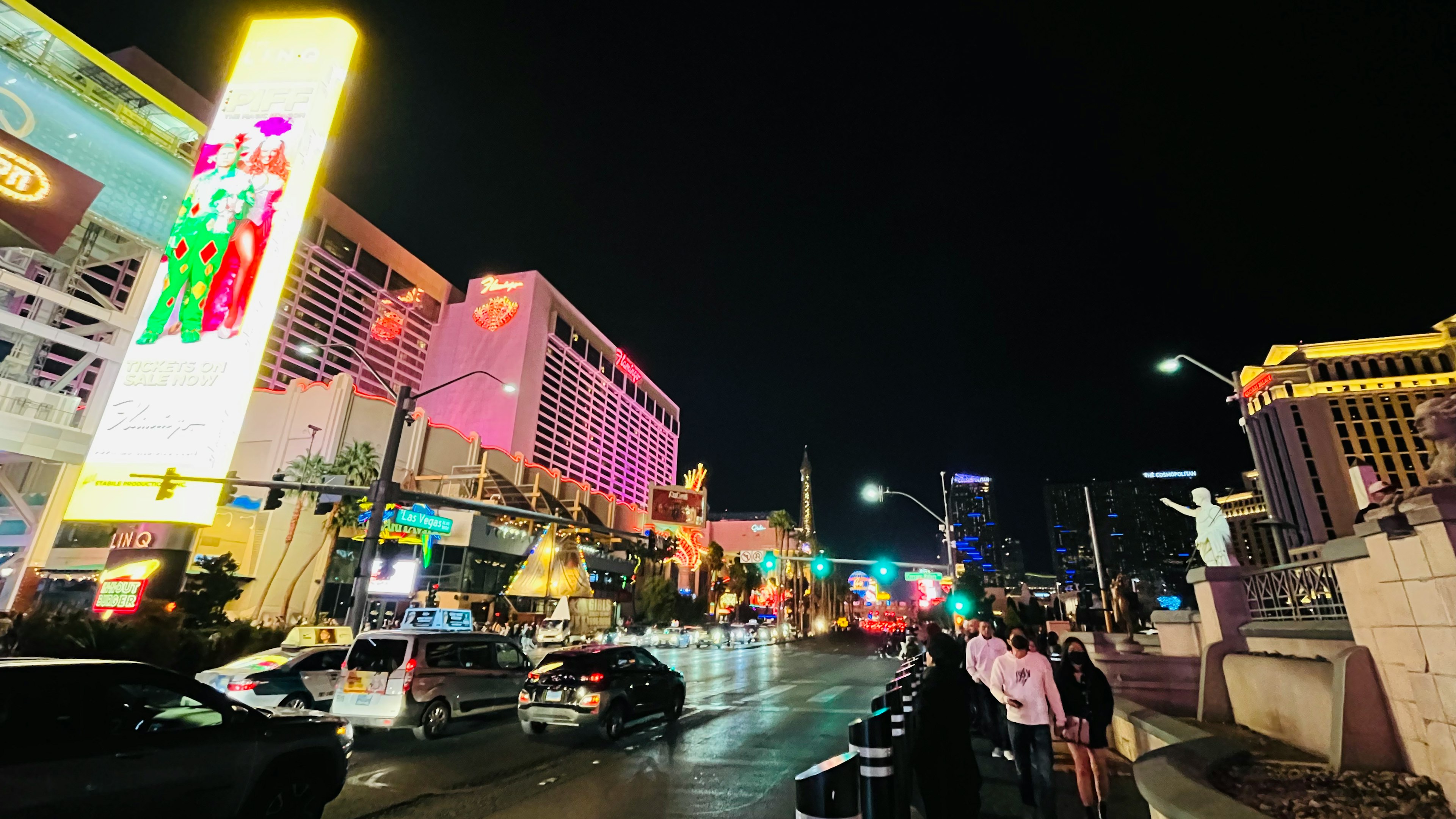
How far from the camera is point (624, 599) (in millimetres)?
75250

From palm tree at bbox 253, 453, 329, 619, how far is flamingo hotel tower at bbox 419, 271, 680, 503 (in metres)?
39.5

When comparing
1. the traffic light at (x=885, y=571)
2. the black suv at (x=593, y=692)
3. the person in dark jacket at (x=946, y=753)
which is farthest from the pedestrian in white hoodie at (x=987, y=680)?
the traffic light at (x=885, y=571)

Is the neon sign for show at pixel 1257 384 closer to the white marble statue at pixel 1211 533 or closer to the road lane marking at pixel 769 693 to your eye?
the white marble statue at pixel 1211 533

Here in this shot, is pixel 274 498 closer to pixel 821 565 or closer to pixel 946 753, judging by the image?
pixel 946 753

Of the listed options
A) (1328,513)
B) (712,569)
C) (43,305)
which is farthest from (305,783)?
(1328,513)

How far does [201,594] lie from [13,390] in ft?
55.2

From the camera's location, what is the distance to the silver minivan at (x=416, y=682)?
34.2 feet

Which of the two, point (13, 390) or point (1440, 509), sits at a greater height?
point (13, 390)

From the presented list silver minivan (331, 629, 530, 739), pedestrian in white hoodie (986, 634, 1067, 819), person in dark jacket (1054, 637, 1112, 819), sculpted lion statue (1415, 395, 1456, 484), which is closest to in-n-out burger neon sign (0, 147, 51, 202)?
silver minivan (331, 629, 530, 739)

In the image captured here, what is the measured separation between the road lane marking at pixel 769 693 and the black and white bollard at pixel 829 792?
13356 millimetres

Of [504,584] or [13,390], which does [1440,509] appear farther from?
[504,584]

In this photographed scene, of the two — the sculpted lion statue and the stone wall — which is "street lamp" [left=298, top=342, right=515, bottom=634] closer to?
the stone wall

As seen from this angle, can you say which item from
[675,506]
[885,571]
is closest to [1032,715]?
[885,571]

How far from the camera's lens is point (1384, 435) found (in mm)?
70625
